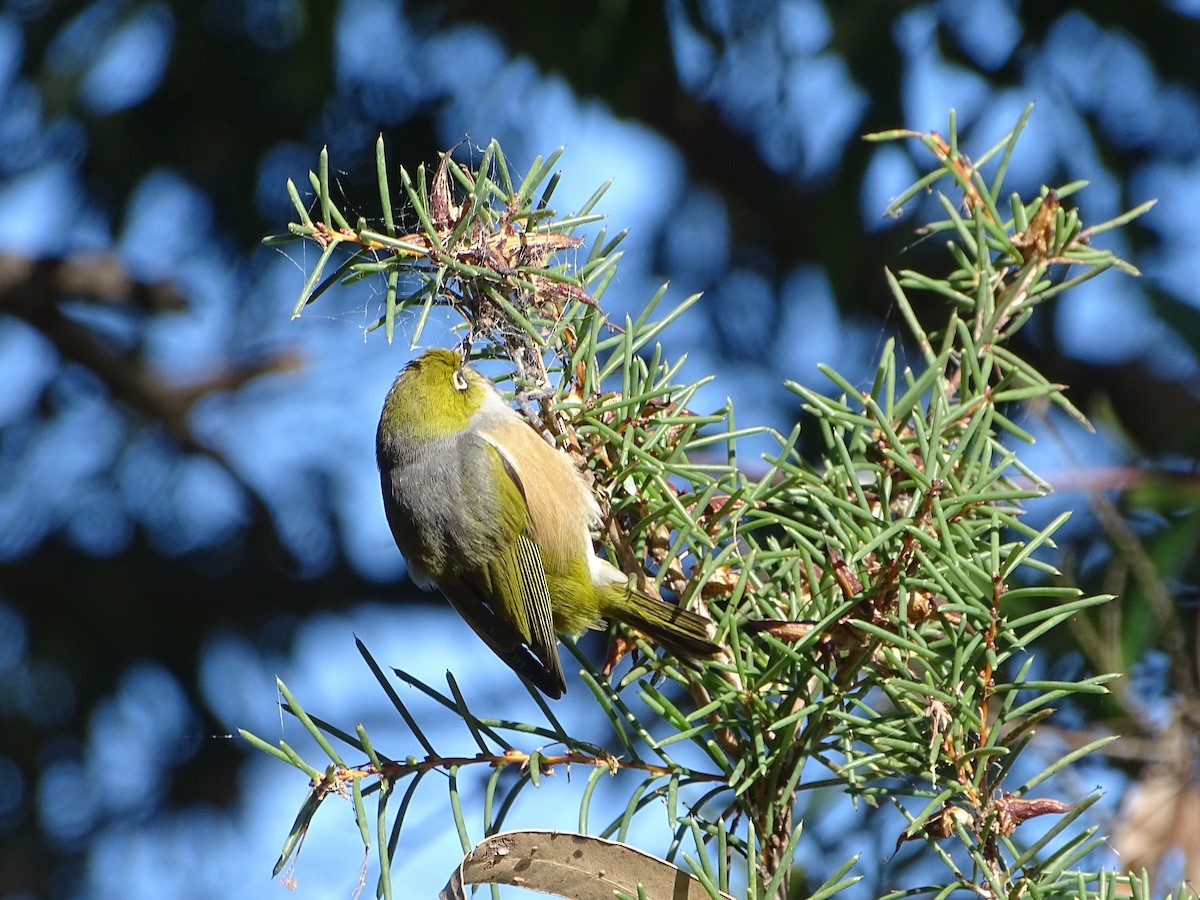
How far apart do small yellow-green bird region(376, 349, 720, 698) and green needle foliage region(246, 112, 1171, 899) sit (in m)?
0.72

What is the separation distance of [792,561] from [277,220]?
2975 mm

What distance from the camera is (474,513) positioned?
2559 millimetres

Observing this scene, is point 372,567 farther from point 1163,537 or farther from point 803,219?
point 1163,537

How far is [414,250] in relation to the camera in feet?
4.89

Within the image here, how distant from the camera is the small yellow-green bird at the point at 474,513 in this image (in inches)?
96.9

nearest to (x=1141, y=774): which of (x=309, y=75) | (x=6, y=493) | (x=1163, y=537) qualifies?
(x=1163, y=537)

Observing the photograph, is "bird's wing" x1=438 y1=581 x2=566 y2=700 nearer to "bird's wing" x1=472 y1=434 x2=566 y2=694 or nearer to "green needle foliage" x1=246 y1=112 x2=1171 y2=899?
"bird's wing" x1=472 y1=434 x2=566 y2=694

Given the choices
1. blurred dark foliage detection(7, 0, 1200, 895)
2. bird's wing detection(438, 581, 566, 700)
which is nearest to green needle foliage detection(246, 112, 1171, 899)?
bird's wing detection(438, 581, 566, 700)

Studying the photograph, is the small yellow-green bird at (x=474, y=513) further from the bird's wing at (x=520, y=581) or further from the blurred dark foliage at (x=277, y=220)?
the blurred dark foliage at (x=277, y=220)

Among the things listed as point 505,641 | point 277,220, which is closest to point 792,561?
point 505,641

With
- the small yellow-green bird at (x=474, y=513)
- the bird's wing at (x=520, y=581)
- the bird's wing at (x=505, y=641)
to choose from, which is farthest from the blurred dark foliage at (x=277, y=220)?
the bird's wing at (x=505, y=641)

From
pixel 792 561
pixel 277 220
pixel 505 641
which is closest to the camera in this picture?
pixel 792 561

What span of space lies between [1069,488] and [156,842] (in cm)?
390

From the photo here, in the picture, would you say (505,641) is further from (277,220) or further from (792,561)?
(277,220)
